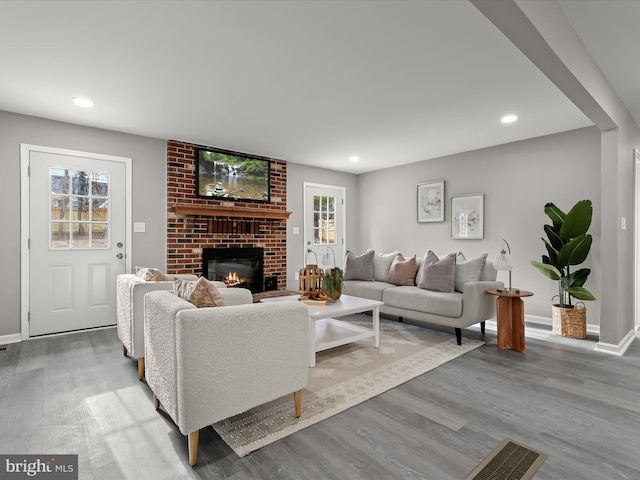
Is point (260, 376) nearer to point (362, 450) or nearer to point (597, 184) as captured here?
point (362, 450)

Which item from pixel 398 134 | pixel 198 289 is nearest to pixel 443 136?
pixel 398 134

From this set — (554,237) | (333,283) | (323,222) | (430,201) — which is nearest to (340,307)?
(333,283)

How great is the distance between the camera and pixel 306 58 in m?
2.45

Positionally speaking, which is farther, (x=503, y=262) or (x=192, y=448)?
(x=503, y=262)

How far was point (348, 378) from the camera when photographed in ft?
8.48

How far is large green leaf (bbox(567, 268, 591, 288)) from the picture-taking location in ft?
12.2

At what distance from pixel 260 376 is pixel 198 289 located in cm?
61

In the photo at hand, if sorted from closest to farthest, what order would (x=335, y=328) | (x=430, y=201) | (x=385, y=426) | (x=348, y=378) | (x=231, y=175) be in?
(x=385, y=426), (x=348, y=378), (x=335, y=328), (x=231, y=175), (x=430, y=201)

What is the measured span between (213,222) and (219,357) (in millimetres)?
3426

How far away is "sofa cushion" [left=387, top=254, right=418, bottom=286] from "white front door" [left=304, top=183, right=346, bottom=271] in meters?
1.54

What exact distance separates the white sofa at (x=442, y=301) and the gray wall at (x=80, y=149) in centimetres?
269

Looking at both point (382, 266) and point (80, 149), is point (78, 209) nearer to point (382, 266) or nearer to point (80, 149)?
point (80, 149)

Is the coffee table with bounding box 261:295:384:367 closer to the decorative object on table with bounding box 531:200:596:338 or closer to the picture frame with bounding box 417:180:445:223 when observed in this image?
the decorative object on table with bounding box 531:200:596:338

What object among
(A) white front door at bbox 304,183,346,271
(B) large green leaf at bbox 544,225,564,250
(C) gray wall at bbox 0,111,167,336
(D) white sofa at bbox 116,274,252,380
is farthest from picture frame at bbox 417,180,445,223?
(C) gray wall at bbox 0,111,167,336
